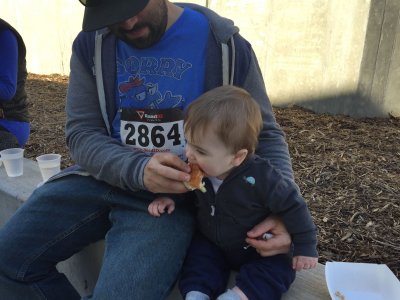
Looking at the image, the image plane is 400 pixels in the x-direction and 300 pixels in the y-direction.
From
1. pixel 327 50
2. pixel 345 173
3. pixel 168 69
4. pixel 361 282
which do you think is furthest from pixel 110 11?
pixel 327 50

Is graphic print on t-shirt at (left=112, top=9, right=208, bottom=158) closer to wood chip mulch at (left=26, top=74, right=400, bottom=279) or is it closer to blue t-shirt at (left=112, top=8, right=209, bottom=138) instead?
blue t-shirt at (left=112, top=8, right=209, bottom=138)

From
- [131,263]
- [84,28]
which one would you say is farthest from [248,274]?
[84,28]

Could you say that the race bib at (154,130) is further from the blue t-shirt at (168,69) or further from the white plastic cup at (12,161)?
the white plastic cup at (12,161)

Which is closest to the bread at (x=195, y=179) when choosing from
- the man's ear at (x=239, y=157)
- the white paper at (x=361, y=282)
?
the man's ear at (x=239, y=157)

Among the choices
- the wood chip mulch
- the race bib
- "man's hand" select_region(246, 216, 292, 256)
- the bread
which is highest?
the race bib

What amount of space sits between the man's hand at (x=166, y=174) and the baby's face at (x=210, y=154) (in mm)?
58

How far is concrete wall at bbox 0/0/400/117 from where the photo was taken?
4.22 metres

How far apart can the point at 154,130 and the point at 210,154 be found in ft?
1.29

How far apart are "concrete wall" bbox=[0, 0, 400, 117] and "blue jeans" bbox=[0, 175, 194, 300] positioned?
3.30 m

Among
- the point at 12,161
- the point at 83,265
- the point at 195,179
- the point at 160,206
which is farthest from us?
the point at 12,161

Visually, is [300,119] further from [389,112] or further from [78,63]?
[78,63]

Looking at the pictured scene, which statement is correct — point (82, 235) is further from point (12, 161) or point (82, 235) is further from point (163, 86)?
point (12, 161)

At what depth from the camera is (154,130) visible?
176 centimetres

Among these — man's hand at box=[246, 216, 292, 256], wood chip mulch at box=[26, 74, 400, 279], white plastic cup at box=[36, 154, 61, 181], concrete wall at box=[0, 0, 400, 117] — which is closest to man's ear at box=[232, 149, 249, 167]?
man's hand at box=[246, 216, 292, 256]
